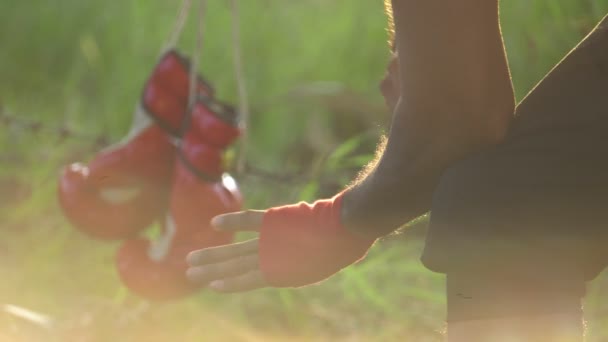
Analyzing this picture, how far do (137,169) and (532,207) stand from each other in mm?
639

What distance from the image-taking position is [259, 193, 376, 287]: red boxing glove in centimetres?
61

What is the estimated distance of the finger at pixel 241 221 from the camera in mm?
627

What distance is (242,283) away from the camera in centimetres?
63

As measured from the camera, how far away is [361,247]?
0.62m

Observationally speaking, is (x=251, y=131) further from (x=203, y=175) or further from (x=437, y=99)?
(x=437, y=99)

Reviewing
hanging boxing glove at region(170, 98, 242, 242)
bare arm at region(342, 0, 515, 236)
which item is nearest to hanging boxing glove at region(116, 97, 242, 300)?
hanging boxing glove at region(170, 98, 242, 242)

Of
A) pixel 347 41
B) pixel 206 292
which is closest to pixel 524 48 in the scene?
pixel 347 41

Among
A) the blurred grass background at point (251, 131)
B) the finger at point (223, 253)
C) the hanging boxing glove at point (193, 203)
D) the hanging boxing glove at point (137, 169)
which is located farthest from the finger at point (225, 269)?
the blurred grass background at point (251, 131)

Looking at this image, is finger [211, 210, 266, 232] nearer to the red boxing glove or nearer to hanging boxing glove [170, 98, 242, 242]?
the red boxing glove

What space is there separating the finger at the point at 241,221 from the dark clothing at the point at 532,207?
12 cm

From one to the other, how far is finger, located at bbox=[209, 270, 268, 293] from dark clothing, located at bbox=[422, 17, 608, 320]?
123 mm

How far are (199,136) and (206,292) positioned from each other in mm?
443

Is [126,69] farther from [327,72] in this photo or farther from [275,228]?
[275,228]

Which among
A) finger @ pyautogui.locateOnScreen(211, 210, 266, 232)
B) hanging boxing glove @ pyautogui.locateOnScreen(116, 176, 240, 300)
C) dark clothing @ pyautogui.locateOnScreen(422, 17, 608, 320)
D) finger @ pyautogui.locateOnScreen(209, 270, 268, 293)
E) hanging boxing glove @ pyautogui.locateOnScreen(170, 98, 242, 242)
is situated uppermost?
dark clothing @ pyautogui.locateOnScreen(422, 17, 608, 320)
